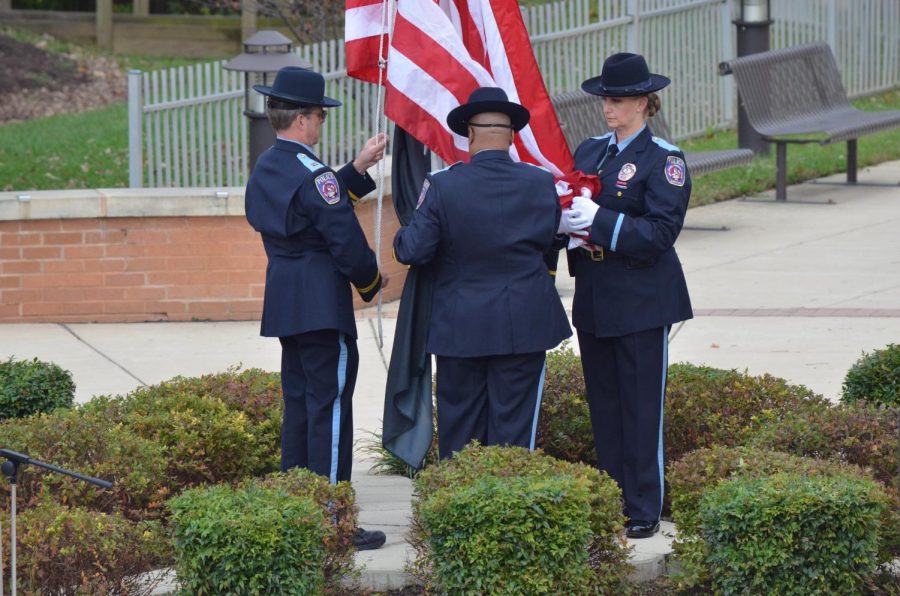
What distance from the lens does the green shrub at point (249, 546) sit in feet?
15.4

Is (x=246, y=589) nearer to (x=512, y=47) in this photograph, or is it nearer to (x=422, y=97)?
(x=422, y=97)

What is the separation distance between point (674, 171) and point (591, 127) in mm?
6915

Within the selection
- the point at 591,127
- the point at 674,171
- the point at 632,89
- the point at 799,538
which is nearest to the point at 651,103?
the point at 632,89

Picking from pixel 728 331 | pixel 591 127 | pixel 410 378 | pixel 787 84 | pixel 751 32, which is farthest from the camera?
pixel 751 32

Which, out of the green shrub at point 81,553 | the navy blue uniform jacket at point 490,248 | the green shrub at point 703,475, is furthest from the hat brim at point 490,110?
the green shrub at point 81,553

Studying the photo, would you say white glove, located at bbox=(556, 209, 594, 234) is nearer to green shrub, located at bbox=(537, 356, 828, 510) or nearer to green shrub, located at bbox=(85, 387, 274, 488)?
green shrub, located at bbox=(537, 356, 828, 510)

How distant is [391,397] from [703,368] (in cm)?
172

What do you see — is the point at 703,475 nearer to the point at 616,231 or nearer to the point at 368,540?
the point at 616,231

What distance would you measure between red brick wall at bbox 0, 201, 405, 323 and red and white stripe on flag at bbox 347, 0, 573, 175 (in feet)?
12.1

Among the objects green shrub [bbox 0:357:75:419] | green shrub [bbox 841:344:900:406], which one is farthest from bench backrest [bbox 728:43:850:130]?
green shrub [bbox 0:357:75:419]

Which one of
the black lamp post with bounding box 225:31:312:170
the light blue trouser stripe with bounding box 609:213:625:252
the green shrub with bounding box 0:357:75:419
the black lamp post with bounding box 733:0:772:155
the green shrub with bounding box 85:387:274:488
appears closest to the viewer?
the light blue trouser stripe with bounding box 609:213:625:252

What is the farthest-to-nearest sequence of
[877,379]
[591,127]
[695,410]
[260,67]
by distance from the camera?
[591,127]
[260,67]
[877,379]
[695,410]

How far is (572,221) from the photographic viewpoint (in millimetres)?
5602

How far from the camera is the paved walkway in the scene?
8.53m
